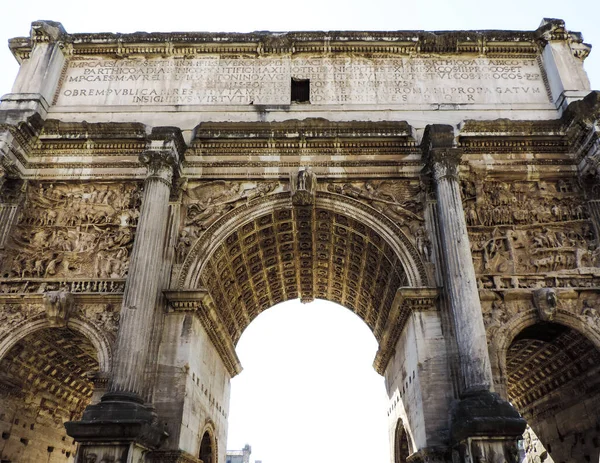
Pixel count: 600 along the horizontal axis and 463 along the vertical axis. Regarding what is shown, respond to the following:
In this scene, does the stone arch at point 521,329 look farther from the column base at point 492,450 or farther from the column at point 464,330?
the column base at point 492,450

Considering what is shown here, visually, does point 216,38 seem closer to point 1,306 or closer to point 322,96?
point 322,96

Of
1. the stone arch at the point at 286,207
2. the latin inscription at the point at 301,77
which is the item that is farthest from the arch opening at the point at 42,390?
the latin inscription at the point at 301,77

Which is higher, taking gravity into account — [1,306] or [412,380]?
[1,306]

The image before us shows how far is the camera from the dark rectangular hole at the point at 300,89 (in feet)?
50.0

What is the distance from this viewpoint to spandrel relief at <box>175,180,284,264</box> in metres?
13.0

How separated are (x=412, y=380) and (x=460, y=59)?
32.0ft

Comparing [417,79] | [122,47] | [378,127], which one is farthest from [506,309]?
[122,47]

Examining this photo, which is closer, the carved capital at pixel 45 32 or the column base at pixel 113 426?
the column base at pixel 113 426

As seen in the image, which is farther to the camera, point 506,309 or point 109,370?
point 506,309

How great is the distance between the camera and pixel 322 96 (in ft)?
48.9

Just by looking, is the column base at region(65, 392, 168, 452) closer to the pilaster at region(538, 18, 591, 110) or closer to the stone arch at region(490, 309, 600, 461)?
the stone arch at region(490, 309, 600, 461)

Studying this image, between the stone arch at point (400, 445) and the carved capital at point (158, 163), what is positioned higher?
the carved capital at point (158, 163)

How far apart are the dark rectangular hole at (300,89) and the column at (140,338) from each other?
4005 millimetres

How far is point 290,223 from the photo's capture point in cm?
1400
